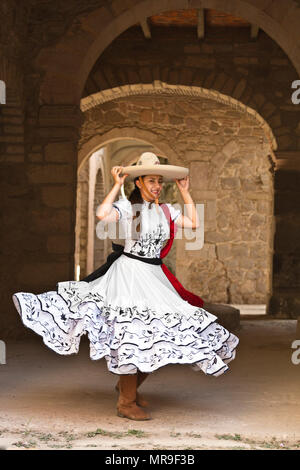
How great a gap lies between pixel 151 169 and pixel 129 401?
1.42m

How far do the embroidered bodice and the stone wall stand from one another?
9.49 m

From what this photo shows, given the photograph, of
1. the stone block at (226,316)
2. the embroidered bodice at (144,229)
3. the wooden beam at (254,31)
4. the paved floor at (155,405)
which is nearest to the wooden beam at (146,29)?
the wooden beam at (254,31)

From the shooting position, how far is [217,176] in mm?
14188

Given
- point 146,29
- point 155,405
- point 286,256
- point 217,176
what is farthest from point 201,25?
point 155,405

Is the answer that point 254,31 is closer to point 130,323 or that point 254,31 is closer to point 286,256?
point 286,256

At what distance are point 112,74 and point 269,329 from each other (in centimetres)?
433

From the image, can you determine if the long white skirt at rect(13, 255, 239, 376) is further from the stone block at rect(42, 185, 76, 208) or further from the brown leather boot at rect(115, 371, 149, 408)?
the stone block at rect(42, 185, 76, 208)

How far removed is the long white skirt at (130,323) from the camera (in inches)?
156

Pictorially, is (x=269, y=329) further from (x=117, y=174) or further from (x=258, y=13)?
(x=117, y=174)

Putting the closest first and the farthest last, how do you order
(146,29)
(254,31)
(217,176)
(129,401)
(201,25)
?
1. (129,401)
2. (201,25)
3. (146,29)
4. (254,31)
5. (217,176)

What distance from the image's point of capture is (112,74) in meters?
10.3

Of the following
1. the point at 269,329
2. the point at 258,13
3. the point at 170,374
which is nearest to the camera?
the point at 170,374

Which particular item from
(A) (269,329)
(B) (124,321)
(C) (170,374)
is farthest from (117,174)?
(A) (269,329)

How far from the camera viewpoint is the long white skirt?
3.97 metres
